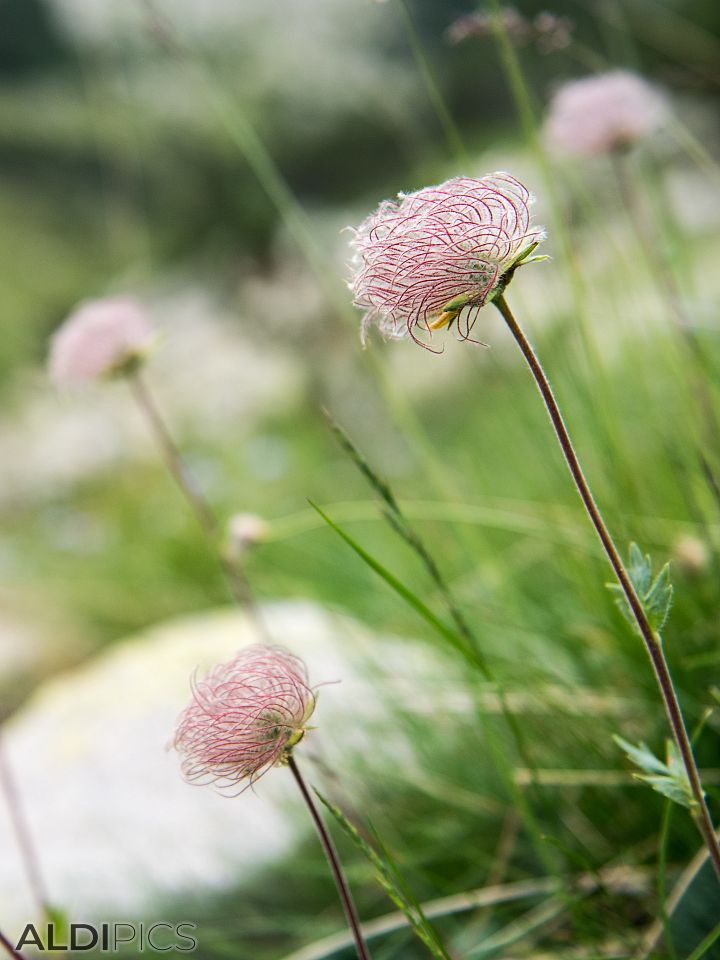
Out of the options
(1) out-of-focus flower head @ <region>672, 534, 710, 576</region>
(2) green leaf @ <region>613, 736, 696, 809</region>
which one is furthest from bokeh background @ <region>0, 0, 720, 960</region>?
(2) green leaf @ <region>613, 736, 696, 809</region>

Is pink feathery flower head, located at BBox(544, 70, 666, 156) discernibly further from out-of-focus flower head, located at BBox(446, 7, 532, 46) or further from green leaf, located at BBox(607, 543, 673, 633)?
green leaf, located at BBox(607, 543, 673, 633)

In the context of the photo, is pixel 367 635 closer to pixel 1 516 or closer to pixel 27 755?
pixel 27 755

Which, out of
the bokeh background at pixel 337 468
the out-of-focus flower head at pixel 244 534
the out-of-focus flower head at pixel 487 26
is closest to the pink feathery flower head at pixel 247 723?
the bokeh background at pixel 337 468

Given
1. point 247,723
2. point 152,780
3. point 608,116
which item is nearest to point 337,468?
point 152,780

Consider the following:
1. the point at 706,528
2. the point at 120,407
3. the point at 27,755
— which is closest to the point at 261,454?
the point at 120,407

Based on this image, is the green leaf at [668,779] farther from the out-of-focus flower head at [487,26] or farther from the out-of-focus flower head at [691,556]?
the out-of-focus flower head at [487,26]

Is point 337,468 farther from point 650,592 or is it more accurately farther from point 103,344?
point 650,592

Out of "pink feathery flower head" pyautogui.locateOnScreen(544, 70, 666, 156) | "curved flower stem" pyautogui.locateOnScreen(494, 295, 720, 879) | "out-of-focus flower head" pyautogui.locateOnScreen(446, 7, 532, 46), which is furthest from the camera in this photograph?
"pink feathery flower head" pyautogui.locateOnScreen(544, 70, 666, 156)
